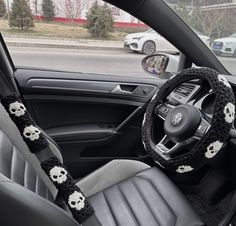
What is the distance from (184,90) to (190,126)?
0.21m

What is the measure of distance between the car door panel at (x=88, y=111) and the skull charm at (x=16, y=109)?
872mm

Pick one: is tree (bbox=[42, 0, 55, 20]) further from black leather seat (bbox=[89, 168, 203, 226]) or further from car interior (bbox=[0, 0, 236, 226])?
black leather seat (bbox=[89, 168, 203, 226])

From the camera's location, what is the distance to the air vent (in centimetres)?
137

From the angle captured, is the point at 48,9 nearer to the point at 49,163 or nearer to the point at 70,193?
the point at 49,163

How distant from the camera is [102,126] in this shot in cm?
212

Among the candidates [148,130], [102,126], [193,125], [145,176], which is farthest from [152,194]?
[102,126]

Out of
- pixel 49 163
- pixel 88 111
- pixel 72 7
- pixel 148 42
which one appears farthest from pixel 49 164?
pixel 72 7

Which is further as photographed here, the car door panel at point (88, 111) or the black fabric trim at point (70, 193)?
the car door panel at point (88, 111)

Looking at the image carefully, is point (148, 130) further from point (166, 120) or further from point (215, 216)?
point (215, 216)

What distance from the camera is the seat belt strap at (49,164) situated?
3.43 ft

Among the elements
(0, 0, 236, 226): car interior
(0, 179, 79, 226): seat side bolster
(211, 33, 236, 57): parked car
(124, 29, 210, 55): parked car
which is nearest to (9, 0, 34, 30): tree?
(0, 0, 236, 226): car interior

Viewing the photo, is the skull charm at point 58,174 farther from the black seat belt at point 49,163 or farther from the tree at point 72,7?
the tree at point 72,7

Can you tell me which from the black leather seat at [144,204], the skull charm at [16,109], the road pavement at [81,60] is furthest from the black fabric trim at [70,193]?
the road pavement at [81,60]

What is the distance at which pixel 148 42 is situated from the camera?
2117mm
